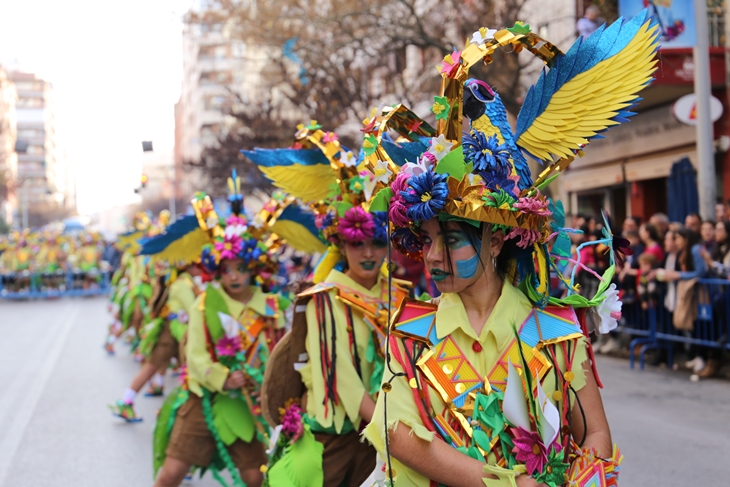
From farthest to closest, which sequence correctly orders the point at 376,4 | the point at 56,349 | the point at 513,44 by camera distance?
the point at 376,4 < the point at 56,349 < the point at 513,44

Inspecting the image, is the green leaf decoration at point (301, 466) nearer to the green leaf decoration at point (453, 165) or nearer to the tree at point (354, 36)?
the green leaf decoration at point (453, 165)

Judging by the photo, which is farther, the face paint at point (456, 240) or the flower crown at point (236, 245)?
the flower crown at point (236, 245)

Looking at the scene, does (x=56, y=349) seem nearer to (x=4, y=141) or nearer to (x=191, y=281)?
(x=191, y=281)

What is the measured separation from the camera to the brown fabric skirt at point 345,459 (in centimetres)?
396

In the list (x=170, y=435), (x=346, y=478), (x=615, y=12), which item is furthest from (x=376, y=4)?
(x=346, y=478)

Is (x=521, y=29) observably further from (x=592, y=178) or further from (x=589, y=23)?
(x=592, y=178)

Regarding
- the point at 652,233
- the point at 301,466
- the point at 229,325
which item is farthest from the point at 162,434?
the point at 652,233

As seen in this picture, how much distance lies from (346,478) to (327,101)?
15776 millimetres

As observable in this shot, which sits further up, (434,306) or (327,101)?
(327,101)

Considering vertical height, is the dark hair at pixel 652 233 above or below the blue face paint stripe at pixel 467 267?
above

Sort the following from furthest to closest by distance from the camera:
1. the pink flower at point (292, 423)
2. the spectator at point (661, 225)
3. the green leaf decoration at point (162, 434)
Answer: the spectator at point (661, 225) < the green leaf decoration at point (162, 434) < the pink flower at point (292, 423)

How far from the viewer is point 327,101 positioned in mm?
19281

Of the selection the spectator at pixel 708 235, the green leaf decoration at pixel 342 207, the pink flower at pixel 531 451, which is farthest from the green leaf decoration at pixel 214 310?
the spectator at pixel 708 235

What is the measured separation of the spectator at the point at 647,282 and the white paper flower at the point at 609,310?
7.98 metres
